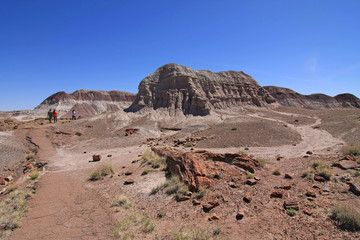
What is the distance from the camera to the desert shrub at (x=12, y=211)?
19.2ft

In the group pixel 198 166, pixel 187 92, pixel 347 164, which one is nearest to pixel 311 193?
pixel 198 166

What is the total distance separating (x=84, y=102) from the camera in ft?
255

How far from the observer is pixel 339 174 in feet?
25.9

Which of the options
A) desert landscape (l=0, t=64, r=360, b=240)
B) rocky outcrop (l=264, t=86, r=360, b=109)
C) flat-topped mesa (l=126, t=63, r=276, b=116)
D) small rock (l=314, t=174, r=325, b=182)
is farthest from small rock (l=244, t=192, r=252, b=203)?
rocky outcrop (l=264, t=86, r=360, b=109)

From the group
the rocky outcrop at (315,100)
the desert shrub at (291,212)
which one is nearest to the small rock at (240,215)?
the desert shrub at (291,212)

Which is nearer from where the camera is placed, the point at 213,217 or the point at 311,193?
the point at 213,217

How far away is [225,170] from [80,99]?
273ft

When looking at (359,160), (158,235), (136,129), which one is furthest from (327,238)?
(136,129)

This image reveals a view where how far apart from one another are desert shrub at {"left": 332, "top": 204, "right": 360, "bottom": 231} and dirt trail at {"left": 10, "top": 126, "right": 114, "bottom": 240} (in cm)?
611

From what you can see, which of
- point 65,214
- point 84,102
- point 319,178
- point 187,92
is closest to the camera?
point 65,214

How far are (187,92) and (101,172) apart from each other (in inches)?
1109

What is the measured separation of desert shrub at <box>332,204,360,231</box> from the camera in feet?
14.8

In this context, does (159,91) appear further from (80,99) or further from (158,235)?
(80,99)

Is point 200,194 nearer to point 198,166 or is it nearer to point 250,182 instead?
point 198,166
